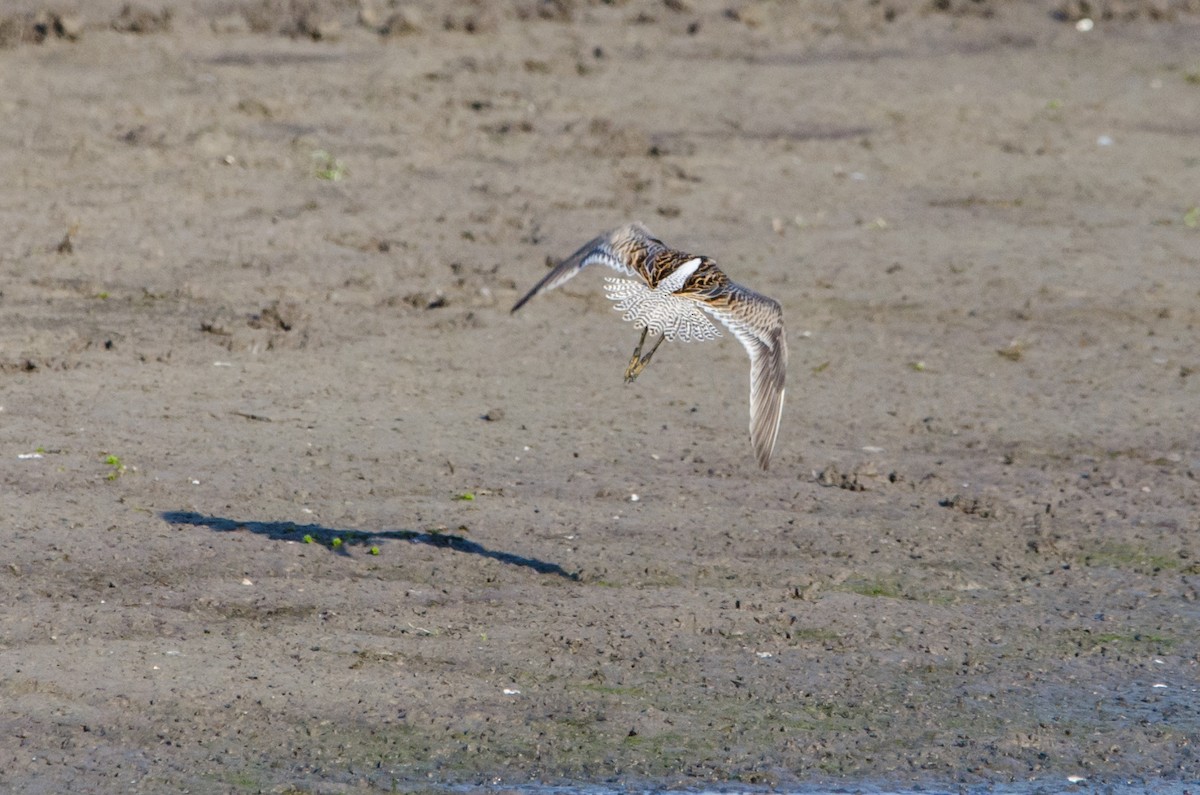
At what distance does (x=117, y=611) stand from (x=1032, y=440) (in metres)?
4.64

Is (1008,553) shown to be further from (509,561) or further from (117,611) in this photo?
(117,611)

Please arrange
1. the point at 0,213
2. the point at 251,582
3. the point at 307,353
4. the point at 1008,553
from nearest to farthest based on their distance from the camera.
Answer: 1. the point at 251,582
2. the point at 1008,553
3. the point at 307,353
4. the point at 0,213

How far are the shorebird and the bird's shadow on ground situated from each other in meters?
0.87

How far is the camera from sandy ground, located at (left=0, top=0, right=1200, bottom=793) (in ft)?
21.6

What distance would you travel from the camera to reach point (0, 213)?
10836 millimetres

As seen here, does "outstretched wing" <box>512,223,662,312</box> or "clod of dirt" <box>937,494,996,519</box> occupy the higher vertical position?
"outstretched wing" <box>512,223,662,312</box>

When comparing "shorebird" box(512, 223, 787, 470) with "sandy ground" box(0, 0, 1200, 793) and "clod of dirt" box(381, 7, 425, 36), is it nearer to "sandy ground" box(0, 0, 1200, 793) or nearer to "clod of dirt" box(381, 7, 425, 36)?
"sandy ground" box(0, 0, 1200, 793)

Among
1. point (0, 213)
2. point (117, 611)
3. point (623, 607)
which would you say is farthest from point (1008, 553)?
point (0, 213)

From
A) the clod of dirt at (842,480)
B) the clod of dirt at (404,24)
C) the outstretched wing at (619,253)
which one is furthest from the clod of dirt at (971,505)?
the clod of dirt at (404,24)

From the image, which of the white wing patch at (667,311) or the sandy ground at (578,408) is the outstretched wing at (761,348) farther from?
the sandy ground at (578,408)

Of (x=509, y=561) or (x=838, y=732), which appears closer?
(x=838, y=732)

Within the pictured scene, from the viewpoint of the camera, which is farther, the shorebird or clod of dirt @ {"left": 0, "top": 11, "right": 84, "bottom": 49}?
clod of dirt @ {"left": 0, "top": 11, "right": 84, "bottom": 49}

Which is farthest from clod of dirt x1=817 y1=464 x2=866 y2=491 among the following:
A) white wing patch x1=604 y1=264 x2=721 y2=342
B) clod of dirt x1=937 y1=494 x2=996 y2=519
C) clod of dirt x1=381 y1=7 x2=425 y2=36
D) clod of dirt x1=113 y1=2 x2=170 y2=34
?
clod of dirt x1=113 y1=2 x2=170 y2=34

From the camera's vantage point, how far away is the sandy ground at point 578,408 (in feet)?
21.6
